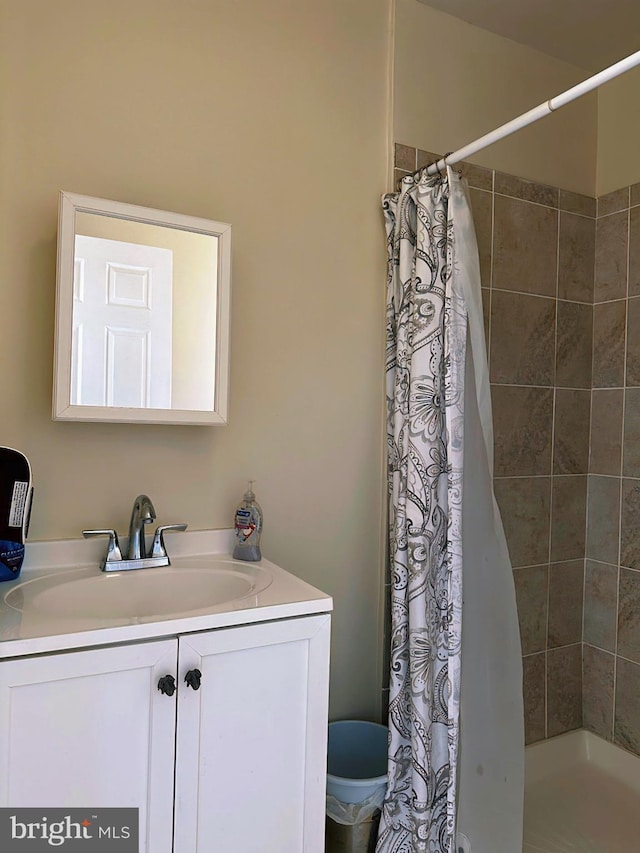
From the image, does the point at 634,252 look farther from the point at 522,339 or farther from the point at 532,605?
the point at 532,605

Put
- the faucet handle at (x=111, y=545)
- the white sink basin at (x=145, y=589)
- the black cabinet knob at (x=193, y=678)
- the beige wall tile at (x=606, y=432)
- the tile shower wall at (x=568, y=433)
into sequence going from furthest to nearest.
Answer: the beige wall tile at (x=606, y=432), the tile shower wall at (x=568, y=433), the faucet handle at (x=111, y=545), the white sink basin at (x=145, y=589), the black cabinet knob at (x=193, y=678)

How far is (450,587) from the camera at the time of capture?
1.56 meters

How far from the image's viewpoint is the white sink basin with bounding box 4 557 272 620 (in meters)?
1.37

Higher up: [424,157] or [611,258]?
[424,157]

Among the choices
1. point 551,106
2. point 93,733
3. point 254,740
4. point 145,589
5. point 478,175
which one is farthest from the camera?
point 478,175

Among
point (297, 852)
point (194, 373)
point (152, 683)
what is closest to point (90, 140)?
point (194, 373)

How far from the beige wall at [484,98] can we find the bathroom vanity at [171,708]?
1513mm

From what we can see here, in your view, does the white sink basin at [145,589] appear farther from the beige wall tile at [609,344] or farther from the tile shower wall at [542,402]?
the beige wall tile at [609,344]

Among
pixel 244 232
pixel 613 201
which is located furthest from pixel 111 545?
pixel 613 201

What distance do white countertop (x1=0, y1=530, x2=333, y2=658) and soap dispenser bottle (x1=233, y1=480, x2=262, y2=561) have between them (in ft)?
0.12

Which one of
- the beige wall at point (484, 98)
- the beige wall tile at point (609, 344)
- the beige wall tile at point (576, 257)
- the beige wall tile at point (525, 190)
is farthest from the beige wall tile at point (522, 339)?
the beige wall at point (484, 98)

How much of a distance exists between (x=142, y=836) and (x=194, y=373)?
981 mm

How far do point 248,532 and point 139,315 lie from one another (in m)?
0.60

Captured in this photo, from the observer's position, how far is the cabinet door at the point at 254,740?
1.20m
